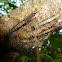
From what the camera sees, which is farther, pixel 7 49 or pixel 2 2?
pixel 2 2

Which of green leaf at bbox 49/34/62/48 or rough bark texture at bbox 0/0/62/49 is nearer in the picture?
rough bark texture at bbox 0/0/62/49

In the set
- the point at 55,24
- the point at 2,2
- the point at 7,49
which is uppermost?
the point at 2,2

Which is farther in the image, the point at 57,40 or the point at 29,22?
the point at 57,40

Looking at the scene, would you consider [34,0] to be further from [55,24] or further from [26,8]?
[55,24]

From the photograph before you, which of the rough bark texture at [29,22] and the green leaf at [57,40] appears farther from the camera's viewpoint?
the green leaf at [57,40]

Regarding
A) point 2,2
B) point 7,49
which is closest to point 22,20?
point 7,49

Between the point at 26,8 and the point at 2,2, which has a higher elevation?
the point at 2,2
